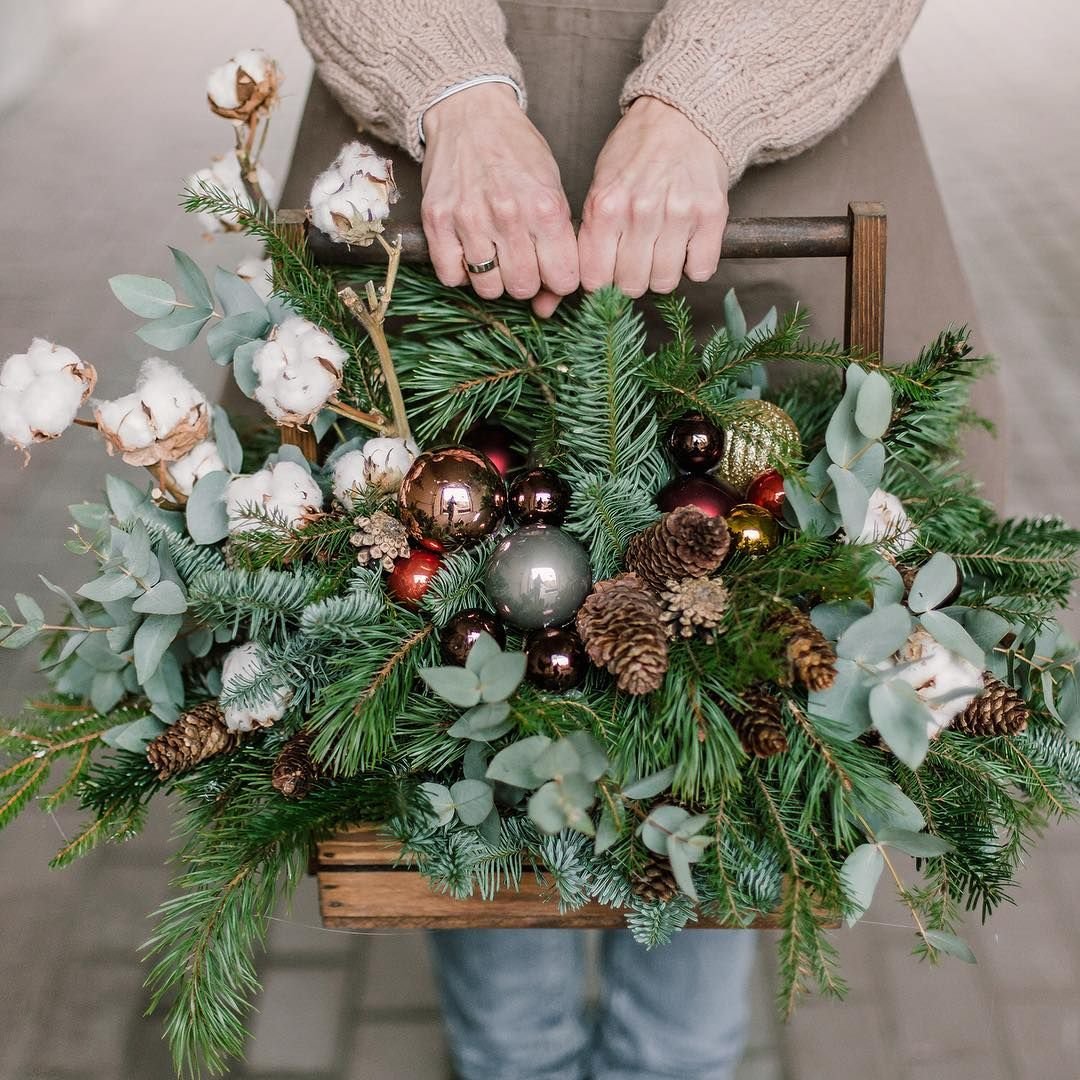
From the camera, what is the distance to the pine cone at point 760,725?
0.46 m

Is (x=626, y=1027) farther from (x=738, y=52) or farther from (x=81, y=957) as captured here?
(x=738, y=52)

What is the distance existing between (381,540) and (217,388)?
45.7 inches

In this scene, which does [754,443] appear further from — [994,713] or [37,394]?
[37,394]

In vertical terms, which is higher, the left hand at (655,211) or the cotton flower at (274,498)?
the left hand at (655,211)

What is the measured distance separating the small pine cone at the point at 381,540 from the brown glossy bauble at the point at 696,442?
0.16 meters

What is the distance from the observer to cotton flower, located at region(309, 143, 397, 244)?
0.52 meters

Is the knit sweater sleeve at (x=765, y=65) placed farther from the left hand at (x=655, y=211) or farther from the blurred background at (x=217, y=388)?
the blurred background at (x=217, y=388)

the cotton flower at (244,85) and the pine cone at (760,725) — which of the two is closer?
the pine cone at (760,725)

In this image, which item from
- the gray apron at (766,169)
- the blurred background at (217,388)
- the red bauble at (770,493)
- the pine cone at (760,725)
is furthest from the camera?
the blurred background at (217,388)

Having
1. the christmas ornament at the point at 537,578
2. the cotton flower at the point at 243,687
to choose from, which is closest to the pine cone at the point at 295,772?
the cotton flower at the point at 243,687

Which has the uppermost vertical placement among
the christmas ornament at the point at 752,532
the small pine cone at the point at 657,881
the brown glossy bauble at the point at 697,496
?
the brown glossy bauble at the point at 697,496

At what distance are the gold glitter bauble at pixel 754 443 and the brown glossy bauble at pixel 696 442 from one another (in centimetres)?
1

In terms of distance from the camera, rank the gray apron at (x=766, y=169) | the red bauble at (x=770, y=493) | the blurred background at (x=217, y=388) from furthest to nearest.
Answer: the blurred background at (x=217, y=388) < the gray apron at (x=766, y=169) < the red bauble at (x=770, y=493)

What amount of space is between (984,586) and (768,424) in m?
0.15
